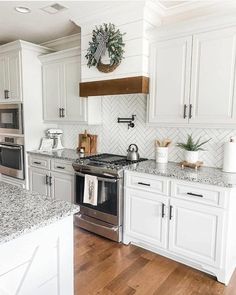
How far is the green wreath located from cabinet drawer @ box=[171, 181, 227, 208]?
1.50m

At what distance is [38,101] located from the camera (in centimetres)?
388

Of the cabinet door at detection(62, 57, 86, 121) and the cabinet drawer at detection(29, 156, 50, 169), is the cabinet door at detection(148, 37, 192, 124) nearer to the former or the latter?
the cabinet door at detection(62, 57, 86, 121)

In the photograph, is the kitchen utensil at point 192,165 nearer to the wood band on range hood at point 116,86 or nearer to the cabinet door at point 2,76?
the wood band on range hood at point 116,86

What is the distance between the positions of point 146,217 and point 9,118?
2.58 m

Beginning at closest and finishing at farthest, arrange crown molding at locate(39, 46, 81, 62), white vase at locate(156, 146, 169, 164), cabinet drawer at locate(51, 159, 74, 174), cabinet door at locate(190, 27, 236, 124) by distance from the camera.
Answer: cabinet door at locate(190, 27, 236, 124)
white vase at locate(156, 146, 169, 164)
cabinet drawer at locate(51, 159, 74, 174)
crown molding at locate(39, 46, 81, 62)

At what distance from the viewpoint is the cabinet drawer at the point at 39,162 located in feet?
11.7

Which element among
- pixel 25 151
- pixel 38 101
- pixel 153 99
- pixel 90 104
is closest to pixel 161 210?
pixel 153 99

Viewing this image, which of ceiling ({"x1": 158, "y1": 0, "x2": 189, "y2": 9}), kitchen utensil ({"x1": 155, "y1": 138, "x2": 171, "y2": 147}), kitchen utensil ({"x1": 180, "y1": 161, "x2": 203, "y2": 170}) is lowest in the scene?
kitchen utensil ({"x1": 180, "y1": 161, "x2": 203, "y2": 170})

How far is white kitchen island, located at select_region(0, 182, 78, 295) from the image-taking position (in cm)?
112

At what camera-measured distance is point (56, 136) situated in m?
3.97

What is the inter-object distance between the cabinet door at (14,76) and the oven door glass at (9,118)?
183mm

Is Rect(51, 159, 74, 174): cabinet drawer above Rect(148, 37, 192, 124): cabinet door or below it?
below

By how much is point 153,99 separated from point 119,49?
67cm

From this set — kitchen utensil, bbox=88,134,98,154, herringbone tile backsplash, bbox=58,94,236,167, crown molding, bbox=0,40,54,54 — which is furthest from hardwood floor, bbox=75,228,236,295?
crown molding, bbox=0,40,54,54
